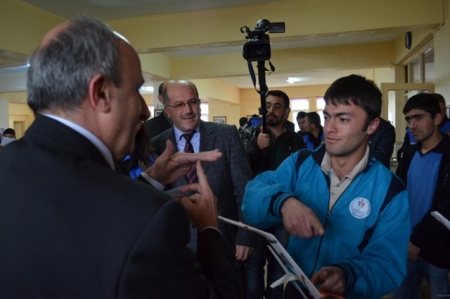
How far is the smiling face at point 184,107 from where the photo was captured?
7.34 ft

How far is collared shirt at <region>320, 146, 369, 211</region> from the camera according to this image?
1.36 m

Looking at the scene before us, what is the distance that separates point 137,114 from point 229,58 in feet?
26.2

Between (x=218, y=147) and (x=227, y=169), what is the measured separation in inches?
5.4

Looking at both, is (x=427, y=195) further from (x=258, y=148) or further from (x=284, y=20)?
(x=284, y=20)

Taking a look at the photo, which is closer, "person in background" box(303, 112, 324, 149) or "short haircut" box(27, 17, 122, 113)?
"short haircut" box(27, 17, 122, 113)

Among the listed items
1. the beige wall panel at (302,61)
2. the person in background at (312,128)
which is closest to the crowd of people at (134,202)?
the person in background at (312,128)

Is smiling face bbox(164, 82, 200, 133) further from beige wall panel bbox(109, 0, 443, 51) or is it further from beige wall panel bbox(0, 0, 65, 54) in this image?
beige wall panel bbox(109, 0, 443, 51)

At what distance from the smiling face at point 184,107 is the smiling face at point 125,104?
54.9 inches

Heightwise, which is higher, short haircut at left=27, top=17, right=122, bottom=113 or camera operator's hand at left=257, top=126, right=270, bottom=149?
short haircut at left=27, top=17, right=122, bottom=113

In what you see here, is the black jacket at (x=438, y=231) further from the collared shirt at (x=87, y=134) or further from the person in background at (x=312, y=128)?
the person in background at (x=312, y=128)

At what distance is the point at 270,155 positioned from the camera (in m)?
2.93

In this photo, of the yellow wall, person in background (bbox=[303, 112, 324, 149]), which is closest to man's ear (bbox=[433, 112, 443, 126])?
person in background (bbox=[303, 112, 324, 149])

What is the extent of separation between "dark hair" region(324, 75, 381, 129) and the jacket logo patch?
0.28 m

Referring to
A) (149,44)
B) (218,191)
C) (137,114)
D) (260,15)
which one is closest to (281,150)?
(218,191)
